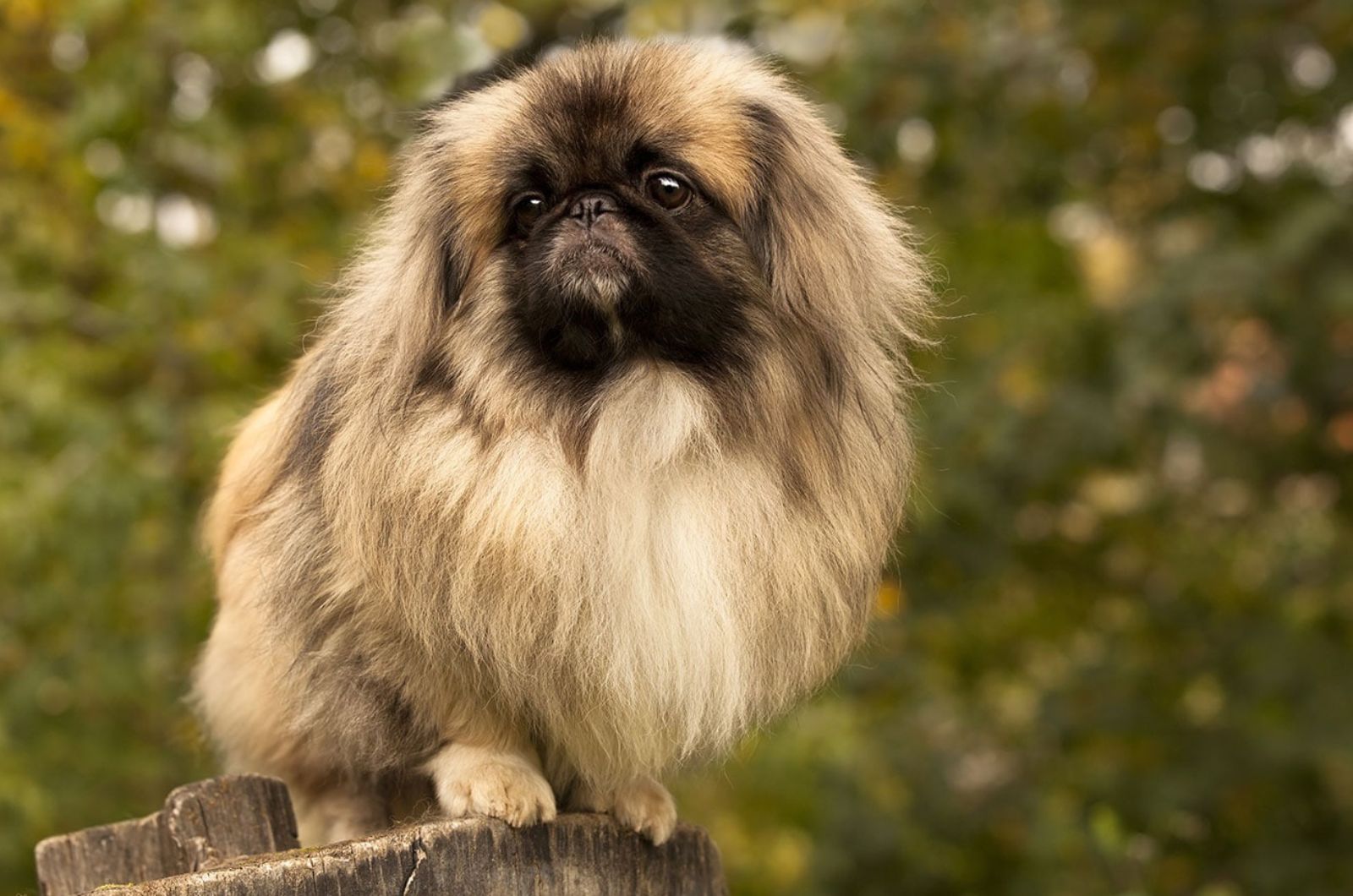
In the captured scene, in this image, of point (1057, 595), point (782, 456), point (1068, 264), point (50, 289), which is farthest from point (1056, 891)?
point (50, 289)

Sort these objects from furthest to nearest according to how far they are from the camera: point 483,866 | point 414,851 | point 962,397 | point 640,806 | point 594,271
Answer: point 962,397 < point 640,806 < point 594,271 < point 483,866 < point 414,851

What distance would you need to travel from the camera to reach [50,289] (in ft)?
14.5

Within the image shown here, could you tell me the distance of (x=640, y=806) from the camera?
2.73m

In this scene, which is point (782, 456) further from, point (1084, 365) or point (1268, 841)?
point (1268, 841)

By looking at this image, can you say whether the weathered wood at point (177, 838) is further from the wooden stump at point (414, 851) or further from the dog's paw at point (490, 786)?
the dog's paw at point (490, 786)

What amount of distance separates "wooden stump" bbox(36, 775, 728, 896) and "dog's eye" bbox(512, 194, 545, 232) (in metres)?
1.00

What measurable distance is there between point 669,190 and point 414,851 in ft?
3.77

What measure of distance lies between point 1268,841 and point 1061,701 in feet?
2.77

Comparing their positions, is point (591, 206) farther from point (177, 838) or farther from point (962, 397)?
point (962, 397)

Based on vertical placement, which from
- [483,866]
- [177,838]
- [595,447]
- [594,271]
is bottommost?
[177,838]

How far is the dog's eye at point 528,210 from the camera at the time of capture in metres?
2.63

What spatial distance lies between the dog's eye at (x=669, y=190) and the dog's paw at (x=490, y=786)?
3.26 ft

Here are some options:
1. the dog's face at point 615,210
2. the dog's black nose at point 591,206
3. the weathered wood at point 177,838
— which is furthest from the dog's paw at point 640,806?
the dog's black nose at point 591,206

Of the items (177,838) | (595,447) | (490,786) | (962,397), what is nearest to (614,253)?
(595,447)
